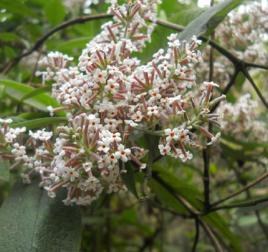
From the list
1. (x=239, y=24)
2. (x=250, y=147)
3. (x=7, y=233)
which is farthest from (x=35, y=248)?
(x=239, y=24)

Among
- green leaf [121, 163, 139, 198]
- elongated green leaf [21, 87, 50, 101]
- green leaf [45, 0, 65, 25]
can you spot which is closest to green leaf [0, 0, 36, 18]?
green leaf [45, 0, 65, 25]

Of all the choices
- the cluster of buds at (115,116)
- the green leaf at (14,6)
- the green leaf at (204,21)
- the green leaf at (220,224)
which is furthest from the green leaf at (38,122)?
the green leaf at (14,6)

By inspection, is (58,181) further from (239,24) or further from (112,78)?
(239,24)

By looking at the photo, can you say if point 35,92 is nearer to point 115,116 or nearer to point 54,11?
point 115,116

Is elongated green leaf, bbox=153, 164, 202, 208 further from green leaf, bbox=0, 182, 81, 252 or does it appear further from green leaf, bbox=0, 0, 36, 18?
green leaf, bbox=0, 0, 36, 18

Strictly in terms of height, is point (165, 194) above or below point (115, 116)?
below

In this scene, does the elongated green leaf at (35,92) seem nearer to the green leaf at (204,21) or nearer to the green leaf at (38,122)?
the green leaf at (38,122)

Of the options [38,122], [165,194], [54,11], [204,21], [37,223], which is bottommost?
[37,223]

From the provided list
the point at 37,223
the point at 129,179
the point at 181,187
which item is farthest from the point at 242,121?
the point at 37,223
